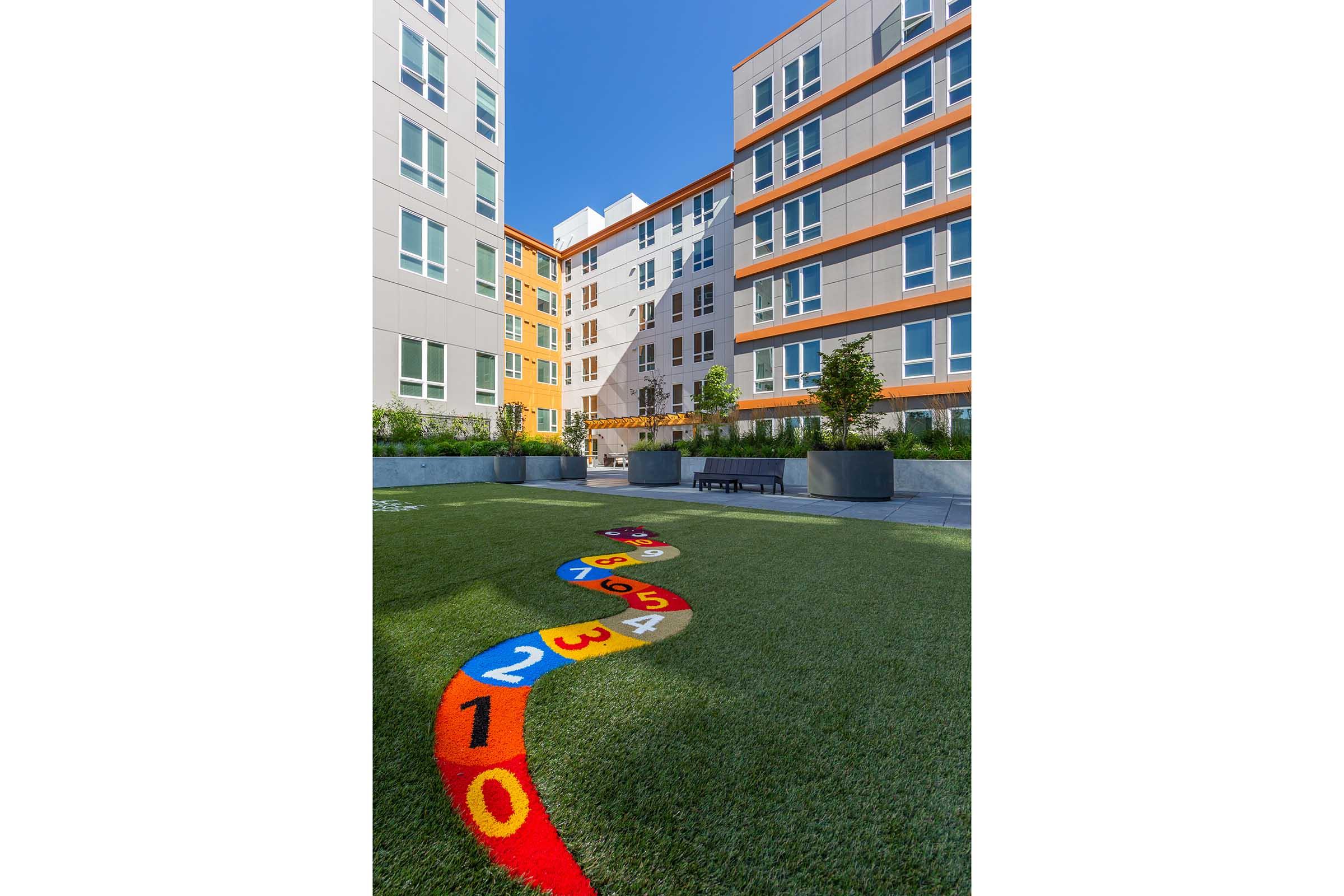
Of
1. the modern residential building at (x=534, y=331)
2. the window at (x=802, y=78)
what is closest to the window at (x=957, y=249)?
the window at (x=802, y=78)

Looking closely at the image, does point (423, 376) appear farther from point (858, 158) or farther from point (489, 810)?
point (858, 158)

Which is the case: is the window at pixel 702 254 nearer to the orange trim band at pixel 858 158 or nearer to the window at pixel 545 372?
the orange trim band at pixel 858 158

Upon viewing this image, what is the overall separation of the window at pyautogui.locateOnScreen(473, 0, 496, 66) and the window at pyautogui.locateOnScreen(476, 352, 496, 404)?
10101 millimetres

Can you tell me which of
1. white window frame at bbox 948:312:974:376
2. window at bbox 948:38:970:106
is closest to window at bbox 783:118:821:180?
window at bbox 948:38:970:106

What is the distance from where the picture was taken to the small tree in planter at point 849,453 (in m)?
9.02

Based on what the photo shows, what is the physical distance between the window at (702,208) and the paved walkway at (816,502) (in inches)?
646

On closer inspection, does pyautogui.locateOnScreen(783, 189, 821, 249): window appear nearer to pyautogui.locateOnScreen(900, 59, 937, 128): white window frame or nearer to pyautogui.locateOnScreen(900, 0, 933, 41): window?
pyautogui.locateOnScreen(900, 59, 937, 128): white window frame

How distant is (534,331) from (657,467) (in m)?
17.9

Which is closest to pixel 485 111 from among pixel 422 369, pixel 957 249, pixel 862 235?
pixel 422 369

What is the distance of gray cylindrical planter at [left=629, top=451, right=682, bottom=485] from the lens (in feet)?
43.9
